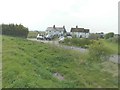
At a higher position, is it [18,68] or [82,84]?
[18,68]

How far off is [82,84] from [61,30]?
8958cm

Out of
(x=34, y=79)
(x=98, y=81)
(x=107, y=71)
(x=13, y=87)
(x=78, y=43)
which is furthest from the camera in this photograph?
(x=78, y=43)

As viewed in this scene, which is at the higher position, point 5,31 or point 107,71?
point 5,31

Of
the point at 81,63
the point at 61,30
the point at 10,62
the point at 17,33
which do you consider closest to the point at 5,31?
the point at 17,33

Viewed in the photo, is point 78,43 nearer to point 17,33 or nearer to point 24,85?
point 17,33

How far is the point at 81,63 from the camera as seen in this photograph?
901 inches

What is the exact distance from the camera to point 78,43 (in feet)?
141

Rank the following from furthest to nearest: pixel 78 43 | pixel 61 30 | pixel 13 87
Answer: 1. pixel 61 30
2. pixel 78 43
3. pixel 13 87

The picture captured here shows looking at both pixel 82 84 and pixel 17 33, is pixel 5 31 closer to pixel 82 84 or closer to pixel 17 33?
pixel 17 33

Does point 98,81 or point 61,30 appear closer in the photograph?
point 98,81

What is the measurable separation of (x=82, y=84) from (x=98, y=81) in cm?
160

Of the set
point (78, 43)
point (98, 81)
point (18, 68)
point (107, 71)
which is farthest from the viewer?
point (78, 43)

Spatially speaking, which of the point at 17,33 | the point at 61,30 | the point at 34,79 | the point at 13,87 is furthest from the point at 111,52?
the point at 61,30

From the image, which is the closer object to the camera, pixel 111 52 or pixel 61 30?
pixel 111 52
